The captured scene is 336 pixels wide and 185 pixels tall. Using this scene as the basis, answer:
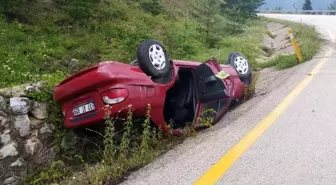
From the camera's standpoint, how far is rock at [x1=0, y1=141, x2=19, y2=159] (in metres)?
5.48

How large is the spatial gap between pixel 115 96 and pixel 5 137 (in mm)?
1936

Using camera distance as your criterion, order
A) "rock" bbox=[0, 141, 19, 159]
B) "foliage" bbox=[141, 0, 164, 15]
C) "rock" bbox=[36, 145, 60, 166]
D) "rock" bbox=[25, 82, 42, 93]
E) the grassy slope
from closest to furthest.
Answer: "rock" bbox=[0, 141, 19, 159]
"rock" bbox=[36, 145, 60, 166]
"rock" bbox=[25, 82, 42, 93]
the grassy slope
"foliage" bbox=[141, 0, 164, 15]

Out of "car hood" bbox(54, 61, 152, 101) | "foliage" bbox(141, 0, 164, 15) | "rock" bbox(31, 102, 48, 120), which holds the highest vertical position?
"foliage" bbox(141, 0, 164, 15)

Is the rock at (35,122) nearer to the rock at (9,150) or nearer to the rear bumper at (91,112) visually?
the rock at (9,150)

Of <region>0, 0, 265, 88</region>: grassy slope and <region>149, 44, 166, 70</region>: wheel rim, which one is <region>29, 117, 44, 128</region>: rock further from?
<region>149, 44, 166, 70</region>: wheel rim

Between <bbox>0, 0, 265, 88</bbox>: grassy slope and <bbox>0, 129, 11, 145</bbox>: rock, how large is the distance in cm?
163

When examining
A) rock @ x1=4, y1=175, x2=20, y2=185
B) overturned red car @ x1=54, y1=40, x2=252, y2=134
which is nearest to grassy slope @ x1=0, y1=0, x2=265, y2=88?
rock @ x1=4, y1=175, x2=20, y2=185

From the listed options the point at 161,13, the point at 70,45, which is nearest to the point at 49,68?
the point at 70,45

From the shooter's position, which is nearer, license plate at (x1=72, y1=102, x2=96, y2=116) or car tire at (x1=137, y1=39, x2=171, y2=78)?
license plate at (x1=72, y1=102, x2=96, y2=116)

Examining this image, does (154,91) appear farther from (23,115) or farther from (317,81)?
(317,81)

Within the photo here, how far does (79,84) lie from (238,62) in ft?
14.0

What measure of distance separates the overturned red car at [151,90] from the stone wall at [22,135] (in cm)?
66

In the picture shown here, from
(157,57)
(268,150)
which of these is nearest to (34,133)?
(157,57)

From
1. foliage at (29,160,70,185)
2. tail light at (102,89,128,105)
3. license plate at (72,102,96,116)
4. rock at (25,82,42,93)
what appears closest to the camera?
tail light at (102,89,128,105)
